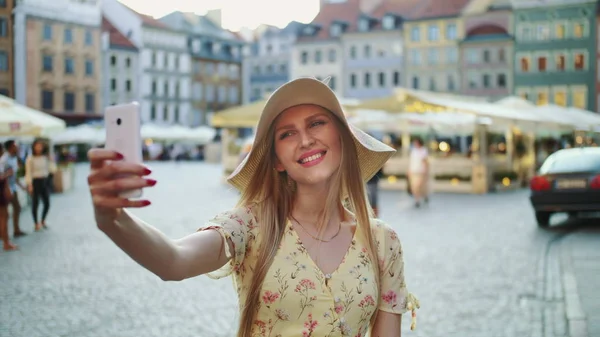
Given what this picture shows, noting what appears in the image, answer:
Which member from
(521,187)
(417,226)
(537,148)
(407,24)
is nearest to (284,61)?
(407,24)

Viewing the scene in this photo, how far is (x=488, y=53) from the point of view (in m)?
72.0

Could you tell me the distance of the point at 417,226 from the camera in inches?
634

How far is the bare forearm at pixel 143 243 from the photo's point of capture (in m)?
1.94

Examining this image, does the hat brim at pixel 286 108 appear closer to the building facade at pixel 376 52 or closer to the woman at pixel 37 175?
the woman at pixel 37 175

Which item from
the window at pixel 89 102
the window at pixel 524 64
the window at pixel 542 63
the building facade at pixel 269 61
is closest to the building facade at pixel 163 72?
the building facade at pixel 269 61

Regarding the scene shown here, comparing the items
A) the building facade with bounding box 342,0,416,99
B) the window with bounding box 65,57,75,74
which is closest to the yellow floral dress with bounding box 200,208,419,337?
the window with bounding box 65,57,75,74

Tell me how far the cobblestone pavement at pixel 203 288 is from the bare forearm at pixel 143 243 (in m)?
1.86

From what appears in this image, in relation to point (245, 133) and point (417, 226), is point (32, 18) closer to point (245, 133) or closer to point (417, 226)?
point (417, 226)

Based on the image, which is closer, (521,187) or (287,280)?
(287,280)

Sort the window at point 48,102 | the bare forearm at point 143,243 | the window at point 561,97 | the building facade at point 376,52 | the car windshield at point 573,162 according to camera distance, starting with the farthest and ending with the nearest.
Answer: the building facade at point 376,52 < the window at point 561,97 < the window at point 48,102 < the car windshield at point 573,162 < the bare forearm at point 143,243

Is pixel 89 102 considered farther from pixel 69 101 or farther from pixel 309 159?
pixel 309 159

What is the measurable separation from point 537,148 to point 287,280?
38.1 meters

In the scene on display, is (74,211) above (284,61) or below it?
below

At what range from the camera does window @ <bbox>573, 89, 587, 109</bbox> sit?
67125 millimetres
